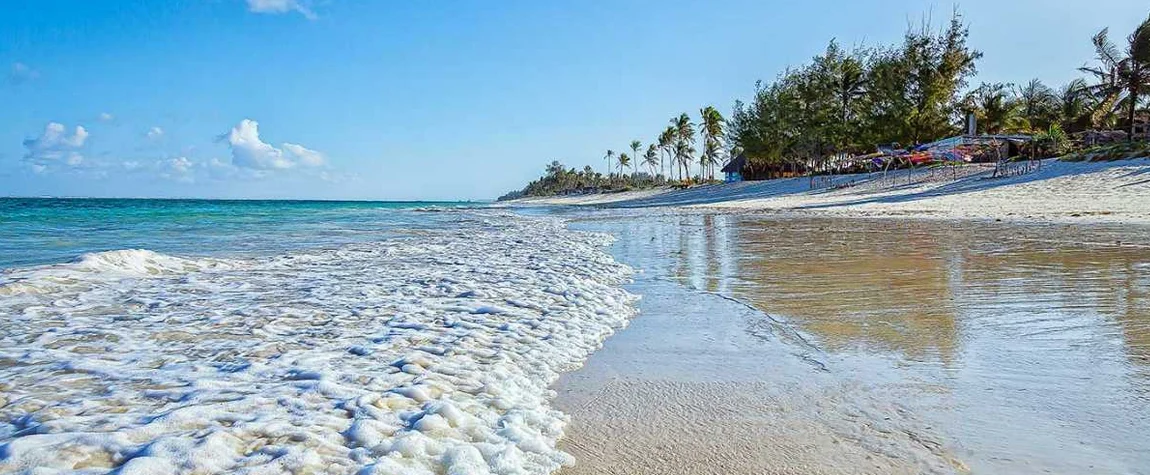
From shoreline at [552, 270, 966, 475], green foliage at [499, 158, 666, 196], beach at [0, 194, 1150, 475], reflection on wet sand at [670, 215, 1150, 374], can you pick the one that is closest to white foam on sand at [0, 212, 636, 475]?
beach at [0, 194, 1150, 475]

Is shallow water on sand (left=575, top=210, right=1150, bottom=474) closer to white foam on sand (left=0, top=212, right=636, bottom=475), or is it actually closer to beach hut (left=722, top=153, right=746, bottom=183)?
white foam on sand (left=0, top=212, right=636, bottom=475)

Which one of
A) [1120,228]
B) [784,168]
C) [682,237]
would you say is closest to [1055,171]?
[1120,228]

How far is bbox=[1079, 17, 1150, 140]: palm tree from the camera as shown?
3650cm

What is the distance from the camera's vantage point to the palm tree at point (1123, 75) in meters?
36.5

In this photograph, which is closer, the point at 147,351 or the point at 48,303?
the point at 147,351

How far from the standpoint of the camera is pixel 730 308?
555 centimetres

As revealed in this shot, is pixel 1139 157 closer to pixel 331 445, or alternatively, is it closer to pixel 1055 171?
pixel 1055 171

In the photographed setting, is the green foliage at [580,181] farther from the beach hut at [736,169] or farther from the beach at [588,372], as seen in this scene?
the beach at [588,372]

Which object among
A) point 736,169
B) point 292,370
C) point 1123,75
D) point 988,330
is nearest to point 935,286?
point 988,330

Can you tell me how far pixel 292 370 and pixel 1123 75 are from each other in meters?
53.0

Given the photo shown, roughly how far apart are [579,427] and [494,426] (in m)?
0.39

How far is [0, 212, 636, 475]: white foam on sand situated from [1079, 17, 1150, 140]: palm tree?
135 feet

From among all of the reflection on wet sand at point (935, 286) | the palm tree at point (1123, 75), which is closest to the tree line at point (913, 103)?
the palm tree at point (1123, 75)

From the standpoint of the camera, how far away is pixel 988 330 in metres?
4.35
